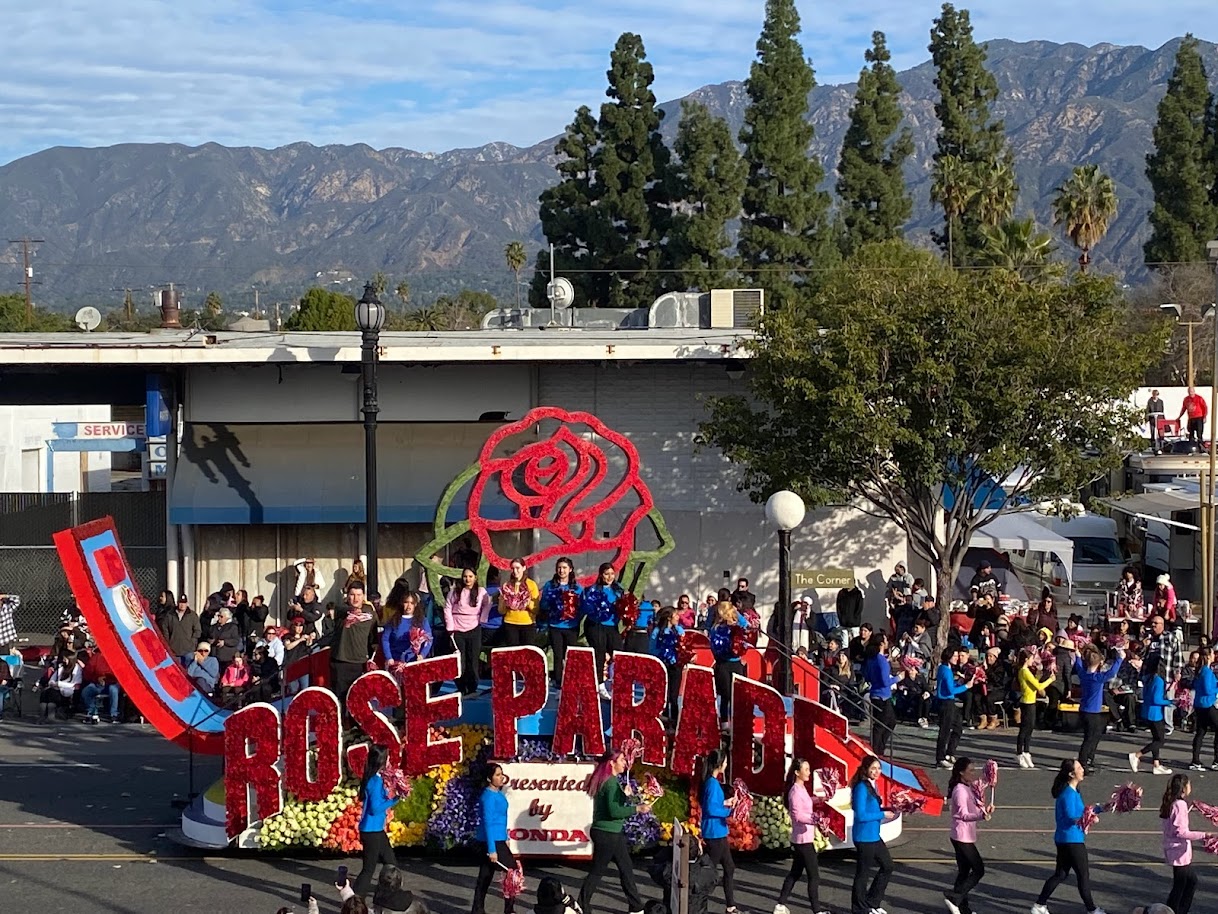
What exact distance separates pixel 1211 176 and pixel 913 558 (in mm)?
45887

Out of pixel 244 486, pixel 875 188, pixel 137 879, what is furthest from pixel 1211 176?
pixel 137 879

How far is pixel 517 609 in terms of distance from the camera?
56.0ft

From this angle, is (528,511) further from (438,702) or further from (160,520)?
(160,520)

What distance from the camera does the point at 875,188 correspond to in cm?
6306

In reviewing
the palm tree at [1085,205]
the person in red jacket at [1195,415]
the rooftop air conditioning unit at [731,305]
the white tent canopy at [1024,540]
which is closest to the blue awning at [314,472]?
the rooftop air conditioning unit at [731,305]

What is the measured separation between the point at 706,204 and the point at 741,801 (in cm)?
4847

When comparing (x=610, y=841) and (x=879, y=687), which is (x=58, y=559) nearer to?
(x=879, y=687)

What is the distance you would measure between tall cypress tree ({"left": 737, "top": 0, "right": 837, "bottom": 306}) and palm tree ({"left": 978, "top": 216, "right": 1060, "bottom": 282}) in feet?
20.0

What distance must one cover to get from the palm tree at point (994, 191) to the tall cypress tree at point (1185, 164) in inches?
325

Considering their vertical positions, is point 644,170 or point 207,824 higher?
point 644,170

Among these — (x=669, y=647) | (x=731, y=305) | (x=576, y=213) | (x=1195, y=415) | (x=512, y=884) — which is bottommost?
(x=512, y=884)

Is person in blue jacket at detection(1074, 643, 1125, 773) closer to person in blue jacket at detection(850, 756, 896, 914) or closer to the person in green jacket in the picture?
person in blue jacket at detection(850, 756, 896, 914)

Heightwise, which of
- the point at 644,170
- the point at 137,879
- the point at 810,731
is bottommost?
the point at 137,879

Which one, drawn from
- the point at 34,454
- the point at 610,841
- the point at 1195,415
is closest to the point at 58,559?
the point at 34,454
